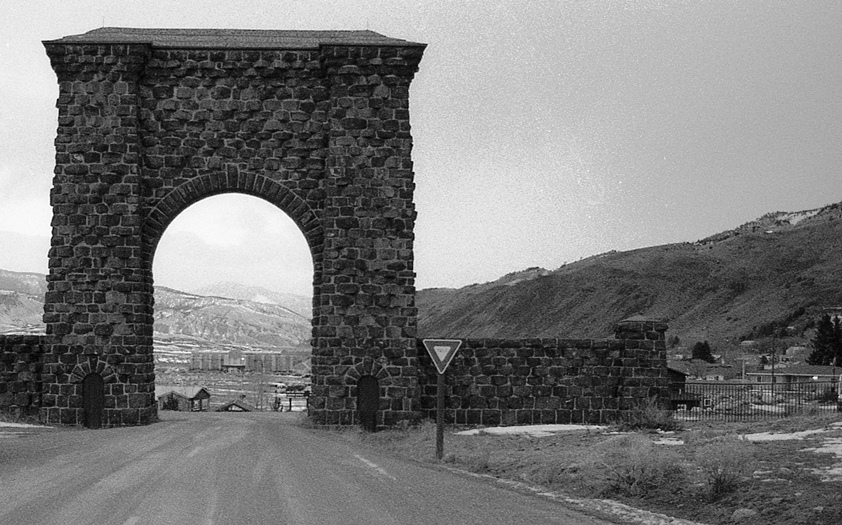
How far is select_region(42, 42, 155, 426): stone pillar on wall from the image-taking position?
23.0m

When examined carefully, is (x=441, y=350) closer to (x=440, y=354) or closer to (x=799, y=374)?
(x=440, y=354)

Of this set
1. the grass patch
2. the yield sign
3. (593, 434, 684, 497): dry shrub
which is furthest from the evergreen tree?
(593, 434, 684, 497): dry shrub

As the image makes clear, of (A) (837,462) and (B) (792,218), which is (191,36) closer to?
(A) (837,462)

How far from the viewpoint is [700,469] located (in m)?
12.5

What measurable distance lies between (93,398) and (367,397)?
6390 mm

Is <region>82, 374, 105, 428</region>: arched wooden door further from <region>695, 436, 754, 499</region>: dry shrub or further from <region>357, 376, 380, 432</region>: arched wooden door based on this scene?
<region>695, 436, 754, 499</region>: dry shrub

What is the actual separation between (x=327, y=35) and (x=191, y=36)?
3.45m

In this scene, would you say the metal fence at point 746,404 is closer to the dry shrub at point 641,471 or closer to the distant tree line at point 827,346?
the dry shrub at point 641,471

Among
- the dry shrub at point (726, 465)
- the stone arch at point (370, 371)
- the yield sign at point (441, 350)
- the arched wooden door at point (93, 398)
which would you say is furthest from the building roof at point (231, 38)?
the dry shrub at point (726, 465)

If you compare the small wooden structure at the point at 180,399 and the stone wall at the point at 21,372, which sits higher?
the stone wall at the point at 21,372

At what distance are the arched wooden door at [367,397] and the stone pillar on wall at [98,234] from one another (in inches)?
200

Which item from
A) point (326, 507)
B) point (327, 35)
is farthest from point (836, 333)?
point (326, 507)

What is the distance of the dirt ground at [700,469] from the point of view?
1029cm

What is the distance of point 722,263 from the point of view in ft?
380
